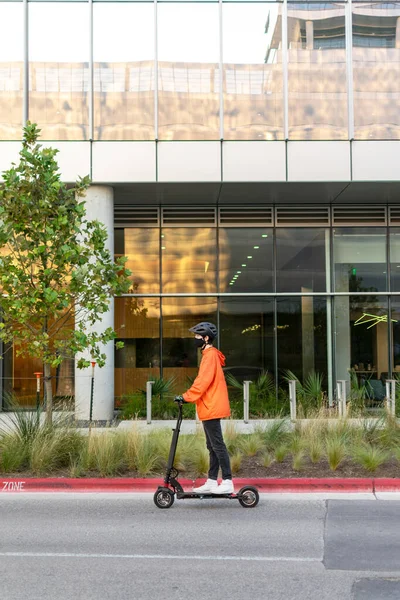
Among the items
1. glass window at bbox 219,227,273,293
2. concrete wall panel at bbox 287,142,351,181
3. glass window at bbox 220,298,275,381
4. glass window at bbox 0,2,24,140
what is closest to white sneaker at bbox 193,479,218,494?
concrete wall panel at bbox 287,142,351,181

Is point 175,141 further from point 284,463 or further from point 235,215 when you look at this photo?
point 284,463

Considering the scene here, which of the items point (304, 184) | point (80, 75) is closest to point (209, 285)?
point (304, 184)

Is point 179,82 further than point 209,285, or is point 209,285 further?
point 209,285

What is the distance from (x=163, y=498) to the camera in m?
7.39

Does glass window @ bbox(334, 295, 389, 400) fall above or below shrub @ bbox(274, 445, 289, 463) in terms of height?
above

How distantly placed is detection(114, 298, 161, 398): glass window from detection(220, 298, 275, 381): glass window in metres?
1.89

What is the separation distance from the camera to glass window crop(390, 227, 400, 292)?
58.5ft

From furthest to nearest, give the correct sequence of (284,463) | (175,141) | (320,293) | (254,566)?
(320,293)
(175,141)
(284,463)
(254,566)

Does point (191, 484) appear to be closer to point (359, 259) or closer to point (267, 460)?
point (267, 460)

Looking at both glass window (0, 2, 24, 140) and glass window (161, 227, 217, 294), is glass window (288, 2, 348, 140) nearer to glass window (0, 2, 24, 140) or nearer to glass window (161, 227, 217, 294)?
glass window (161, 227, 217, 294)

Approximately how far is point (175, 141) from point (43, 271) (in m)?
6.90

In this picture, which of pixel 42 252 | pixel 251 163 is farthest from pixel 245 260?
pixel 42 252

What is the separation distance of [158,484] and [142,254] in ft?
33.2

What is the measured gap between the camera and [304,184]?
15.9 m
